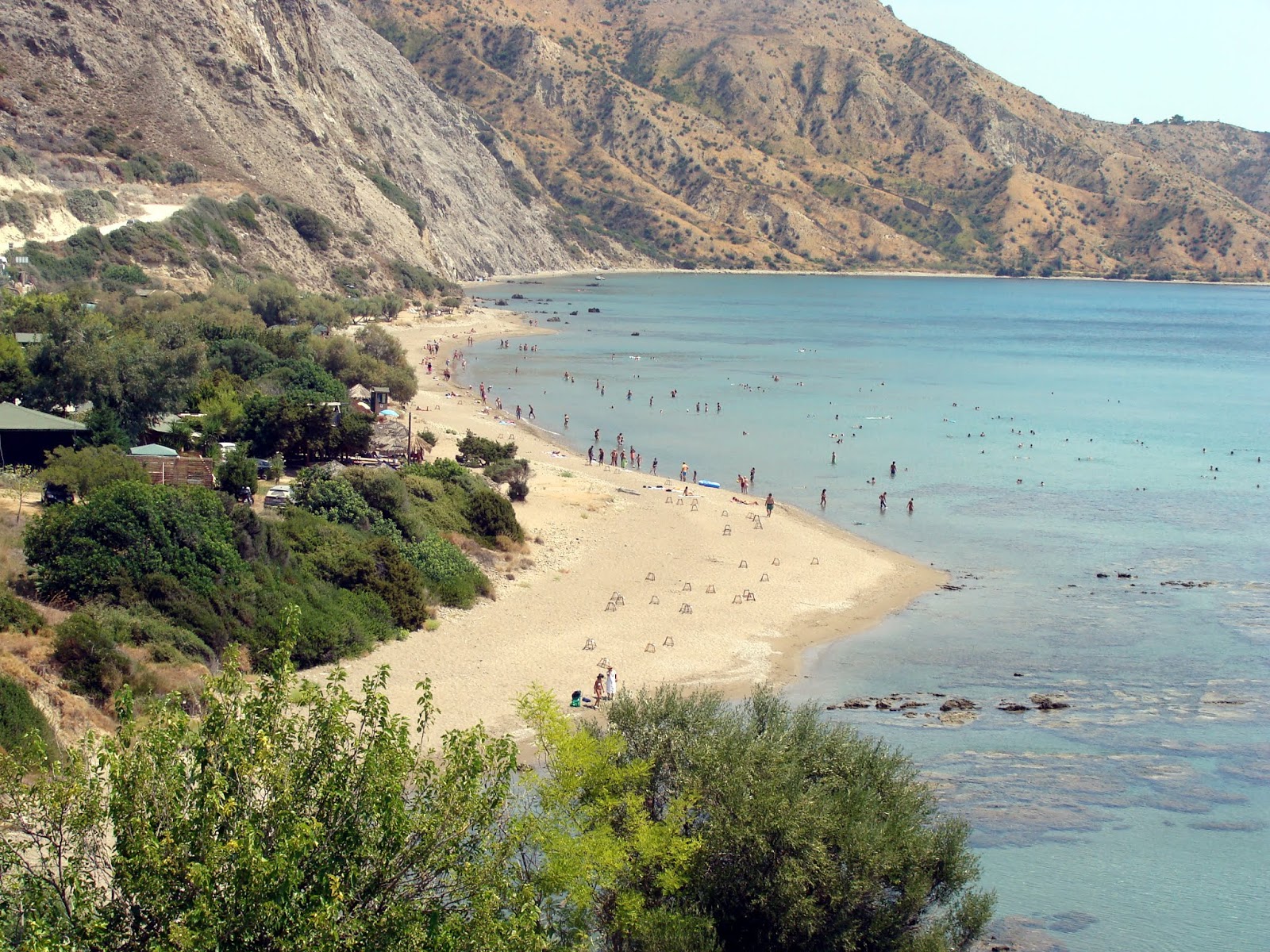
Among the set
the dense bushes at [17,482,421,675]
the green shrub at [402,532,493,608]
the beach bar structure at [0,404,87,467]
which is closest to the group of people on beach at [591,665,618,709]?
the dense bushes at [17,482,421,675]

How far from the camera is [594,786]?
13703mm

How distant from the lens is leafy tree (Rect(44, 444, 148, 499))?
2716 centimetres

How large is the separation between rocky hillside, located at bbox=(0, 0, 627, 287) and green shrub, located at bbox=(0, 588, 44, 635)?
202 ft

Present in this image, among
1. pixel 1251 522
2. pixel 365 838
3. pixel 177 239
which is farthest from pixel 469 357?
pixel 365 838

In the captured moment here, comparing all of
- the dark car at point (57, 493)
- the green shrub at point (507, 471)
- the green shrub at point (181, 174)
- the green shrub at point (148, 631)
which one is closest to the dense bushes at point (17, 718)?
the green shrub at point (148, 631)

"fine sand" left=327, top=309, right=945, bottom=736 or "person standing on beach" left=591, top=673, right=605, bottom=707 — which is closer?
"person standing on beach" left=591, top=673, right=605, bottom=707

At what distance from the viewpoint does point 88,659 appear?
18578mm

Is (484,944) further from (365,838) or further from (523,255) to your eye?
(523,255)

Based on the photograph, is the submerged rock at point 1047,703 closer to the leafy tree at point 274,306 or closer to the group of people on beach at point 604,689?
the group of people on beach at point 604,689

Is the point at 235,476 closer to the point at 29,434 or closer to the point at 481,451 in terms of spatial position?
the point at 29,434

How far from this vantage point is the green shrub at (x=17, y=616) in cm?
1892

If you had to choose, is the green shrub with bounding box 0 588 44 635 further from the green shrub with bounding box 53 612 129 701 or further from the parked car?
the parked car

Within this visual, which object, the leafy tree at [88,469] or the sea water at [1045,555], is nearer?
the sea water at [1045,555]

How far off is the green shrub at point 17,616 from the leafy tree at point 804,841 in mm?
9808
